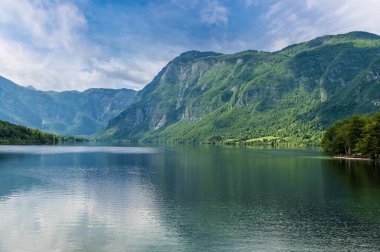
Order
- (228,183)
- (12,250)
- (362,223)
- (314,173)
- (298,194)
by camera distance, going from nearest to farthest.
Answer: (12,250) < (362,223) < (298,194) < (228,183) < (314,173)

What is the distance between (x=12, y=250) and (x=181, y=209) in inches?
964

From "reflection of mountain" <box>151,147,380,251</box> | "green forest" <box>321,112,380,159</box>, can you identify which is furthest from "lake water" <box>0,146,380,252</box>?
"green forest" <box>321,112,380,159</box>

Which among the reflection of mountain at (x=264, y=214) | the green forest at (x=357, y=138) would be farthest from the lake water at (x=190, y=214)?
the green forest at (x=357, y=138)

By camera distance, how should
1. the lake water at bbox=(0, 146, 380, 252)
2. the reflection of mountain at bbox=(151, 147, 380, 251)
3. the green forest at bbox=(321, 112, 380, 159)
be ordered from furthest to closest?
the green forest at bbox=(321, 112, 380, 159) → the reflection of mountain at bbox=(151, 147, 380, 251) → the lake water at bbox=(0, 146, 380, 252)

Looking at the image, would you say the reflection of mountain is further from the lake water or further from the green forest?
the green forest

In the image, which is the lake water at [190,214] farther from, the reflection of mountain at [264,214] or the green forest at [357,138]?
the green forest at [357,138]

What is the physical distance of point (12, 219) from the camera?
49.5m

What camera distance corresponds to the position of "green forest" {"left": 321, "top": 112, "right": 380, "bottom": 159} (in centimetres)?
14000

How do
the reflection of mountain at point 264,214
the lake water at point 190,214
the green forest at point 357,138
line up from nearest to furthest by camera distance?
the lake water at point 190,214
the reflection of mountain at point 264,214
the green forest at point 357,138

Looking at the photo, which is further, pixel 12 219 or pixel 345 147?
pixel 345 147

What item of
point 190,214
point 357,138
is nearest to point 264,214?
point 190,214

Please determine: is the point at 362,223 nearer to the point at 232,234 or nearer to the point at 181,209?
the point at 232,234

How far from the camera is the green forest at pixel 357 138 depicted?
140000mm

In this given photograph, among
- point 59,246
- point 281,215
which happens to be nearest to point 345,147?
point 281,215
